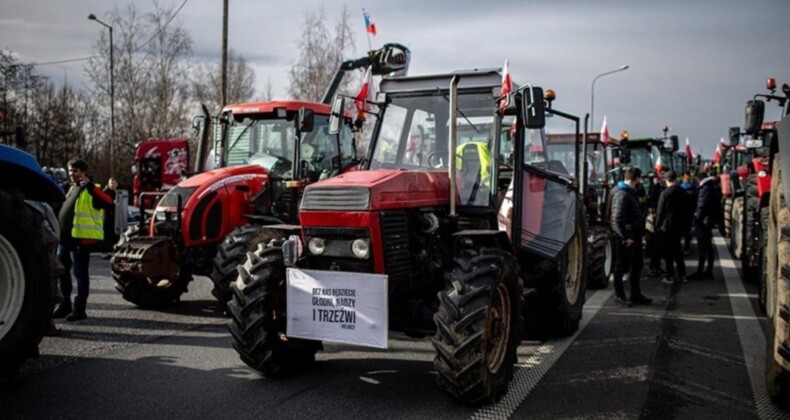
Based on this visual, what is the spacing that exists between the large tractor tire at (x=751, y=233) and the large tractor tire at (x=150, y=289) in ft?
26.5

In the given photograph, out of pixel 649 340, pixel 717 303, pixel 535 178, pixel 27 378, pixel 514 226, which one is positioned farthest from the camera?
pixel 717 303

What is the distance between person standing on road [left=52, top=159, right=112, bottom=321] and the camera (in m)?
7.72

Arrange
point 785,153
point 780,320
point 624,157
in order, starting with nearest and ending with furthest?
point 780,320 < point 785,153 < point 624,157

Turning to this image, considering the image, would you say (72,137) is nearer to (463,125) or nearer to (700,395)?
(463,125)

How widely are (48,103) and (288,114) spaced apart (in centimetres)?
2431

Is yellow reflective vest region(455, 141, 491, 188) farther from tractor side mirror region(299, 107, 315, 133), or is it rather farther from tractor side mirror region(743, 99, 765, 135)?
tractor side mirror region(743, 99, 765, 135)

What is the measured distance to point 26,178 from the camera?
525 centimetres

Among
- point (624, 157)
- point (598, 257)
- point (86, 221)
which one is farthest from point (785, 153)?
point (624, 157)

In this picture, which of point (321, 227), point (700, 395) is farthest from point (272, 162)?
point (700, 395)

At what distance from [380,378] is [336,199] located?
1.56 m

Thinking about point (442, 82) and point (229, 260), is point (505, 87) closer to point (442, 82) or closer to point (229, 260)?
point (442, 82)

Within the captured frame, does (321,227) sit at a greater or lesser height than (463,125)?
lesser

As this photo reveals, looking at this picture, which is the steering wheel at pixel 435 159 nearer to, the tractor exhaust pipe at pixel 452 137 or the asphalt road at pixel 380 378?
the tractor exhaust pipe at pixel 452 137

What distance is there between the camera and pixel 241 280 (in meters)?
5.18
